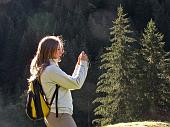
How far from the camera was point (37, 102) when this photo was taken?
529cm

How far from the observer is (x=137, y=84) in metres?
32.1

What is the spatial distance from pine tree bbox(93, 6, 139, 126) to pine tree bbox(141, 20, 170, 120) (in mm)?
867

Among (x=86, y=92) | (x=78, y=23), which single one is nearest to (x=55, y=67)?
(x=86, y=92)

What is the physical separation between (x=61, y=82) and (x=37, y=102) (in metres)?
0.30

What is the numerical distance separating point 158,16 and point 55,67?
48.9 m

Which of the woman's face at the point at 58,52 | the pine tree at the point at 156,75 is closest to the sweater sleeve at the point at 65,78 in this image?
the woman's face at the point at 58,52

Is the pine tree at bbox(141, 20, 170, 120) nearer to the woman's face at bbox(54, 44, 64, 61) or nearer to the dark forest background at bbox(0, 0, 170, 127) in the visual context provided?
the dark forest background at bbox(0, 0, 170, 127)

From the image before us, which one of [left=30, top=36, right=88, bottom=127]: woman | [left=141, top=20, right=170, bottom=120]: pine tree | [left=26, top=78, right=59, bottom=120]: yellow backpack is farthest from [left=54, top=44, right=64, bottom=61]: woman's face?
[left=141, top=20, right=170, bottom=120]: pine tree

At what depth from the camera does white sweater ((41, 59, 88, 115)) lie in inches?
207

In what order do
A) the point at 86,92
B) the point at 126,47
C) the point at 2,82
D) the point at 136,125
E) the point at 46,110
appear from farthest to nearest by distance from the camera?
the point at 2,82, the point at 86,92, the point at 126,47, the point at 136,125, the point at 46,110

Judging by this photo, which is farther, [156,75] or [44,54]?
[156,75]

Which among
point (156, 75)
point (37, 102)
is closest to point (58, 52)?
point (37, 102)

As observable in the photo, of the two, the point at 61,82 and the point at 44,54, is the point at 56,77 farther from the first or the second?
the point at 44,54

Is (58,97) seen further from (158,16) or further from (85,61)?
(158,16)
